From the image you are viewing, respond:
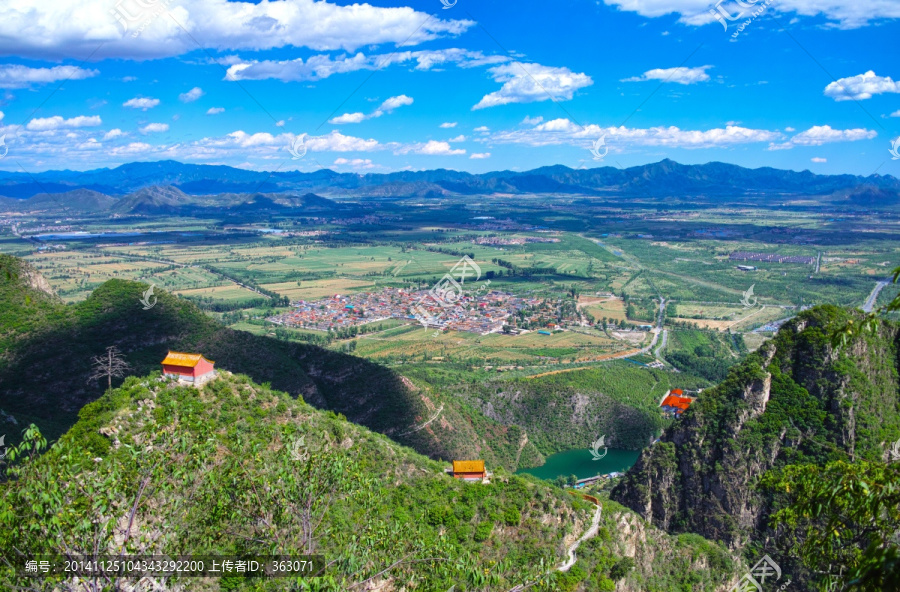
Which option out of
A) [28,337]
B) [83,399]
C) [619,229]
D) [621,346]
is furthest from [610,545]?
[619,229]

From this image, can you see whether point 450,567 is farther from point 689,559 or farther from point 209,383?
point 689,559

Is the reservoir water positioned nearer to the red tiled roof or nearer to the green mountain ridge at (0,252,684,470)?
the green mountain ridge at (0,252,684,470)

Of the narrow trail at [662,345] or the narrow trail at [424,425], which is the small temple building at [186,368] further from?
the narrow trail at [662,345]

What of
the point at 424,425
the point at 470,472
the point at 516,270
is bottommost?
the point at 424,425

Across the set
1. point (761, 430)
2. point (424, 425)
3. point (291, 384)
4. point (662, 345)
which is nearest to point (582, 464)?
point (424, 425)

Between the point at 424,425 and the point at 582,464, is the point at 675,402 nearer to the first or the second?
the point at 582,464

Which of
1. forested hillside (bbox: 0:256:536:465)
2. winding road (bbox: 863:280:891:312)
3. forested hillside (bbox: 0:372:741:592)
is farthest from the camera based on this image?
winding road (bbox: 863:280:891:312)

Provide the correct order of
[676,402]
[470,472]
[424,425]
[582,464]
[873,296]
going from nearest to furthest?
[470,472] → [424,425] → [582,464] → [676,402] → [873,296]

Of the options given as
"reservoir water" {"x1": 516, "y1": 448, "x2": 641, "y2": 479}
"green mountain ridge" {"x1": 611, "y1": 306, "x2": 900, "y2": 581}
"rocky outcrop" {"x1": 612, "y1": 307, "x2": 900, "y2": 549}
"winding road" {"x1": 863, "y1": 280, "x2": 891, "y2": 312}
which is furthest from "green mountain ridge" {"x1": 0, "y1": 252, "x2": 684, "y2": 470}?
"winding road" {"x1": 863, "y1": 280, "x2": 891, "y2": 312}
